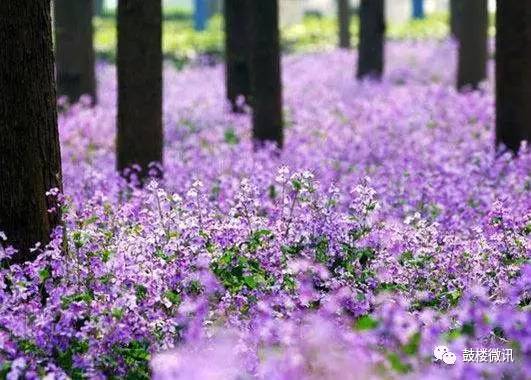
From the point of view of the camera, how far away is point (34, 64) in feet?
22.7

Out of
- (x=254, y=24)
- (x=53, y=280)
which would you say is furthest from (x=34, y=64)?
(x=254, y=24)

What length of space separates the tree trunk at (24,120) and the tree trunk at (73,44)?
37.3 feet

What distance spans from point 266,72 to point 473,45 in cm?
640

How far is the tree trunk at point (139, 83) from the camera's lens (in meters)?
11.2

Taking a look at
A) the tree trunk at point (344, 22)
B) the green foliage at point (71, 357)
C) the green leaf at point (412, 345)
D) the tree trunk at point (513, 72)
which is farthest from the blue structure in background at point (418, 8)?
the green leaf at point (412, 345)

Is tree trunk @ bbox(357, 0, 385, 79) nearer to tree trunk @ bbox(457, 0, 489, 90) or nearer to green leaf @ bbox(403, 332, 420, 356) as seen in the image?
tree trunk @ bbox(457, 0, 489, 90)

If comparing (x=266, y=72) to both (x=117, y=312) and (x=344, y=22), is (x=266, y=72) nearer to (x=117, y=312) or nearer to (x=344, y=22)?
(x=117, y=312)

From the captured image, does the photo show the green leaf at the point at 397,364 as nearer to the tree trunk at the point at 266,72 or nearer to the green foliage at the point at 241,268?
the green foliage at the point at 241,268

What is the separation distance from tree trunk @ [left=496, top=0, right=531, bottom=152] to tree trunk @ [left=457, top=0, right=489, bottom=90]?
242 inches

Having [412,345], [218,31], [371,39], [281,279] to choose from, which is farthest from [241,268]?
[218,31]

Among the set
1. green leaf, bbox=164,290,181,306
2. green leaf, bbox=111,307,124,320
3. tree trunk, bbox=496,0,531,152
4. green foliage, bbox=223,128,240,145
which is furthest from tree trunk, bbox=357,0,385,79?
green leaf, bbox=111,307,124,320

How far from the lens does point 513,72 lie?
12.0 m

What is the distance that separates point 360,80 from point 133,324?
54.9 ft

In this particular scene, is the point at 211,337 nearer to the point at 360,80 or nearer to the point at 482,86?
the point at 482,86
